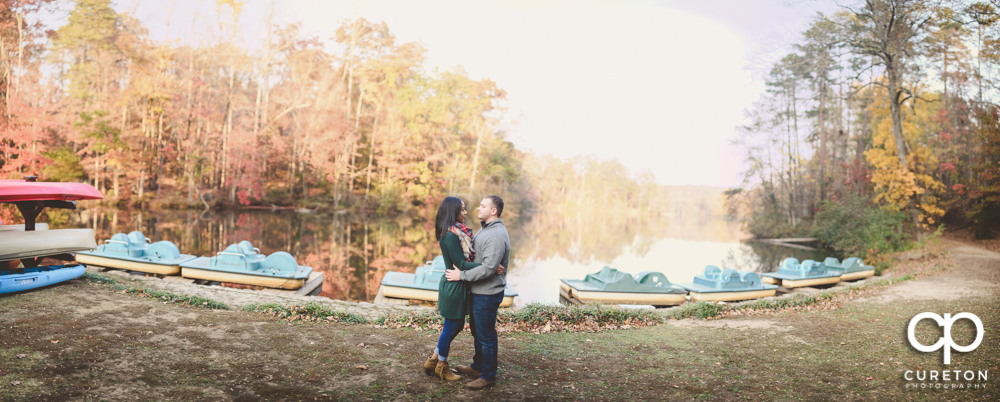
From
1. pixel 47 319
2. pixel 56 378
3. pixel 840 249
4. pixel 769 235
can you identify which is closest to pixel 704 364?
pixel 56 378

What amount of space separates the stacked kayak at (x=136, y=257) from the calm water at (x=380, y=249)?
3404 millimetres

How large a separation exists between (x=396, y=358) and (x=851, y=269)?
→ 53.4 ft

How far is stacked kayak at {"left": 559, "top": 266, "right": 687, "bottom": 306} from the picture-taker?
11.1 metres

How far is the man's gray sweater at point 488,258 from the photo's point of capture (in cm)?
383

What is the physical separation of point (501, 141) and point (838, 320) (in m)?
39.4

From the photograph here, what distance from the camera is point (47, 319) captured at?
5.14 m

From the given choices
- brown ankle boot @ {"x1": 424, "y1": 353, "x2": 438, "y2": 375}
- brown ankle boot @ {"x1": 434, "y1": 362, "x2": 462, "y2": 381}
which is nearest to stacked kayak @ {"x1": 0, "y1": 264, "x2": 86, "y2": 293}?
brown ankle boot @ {"x1": 424, "y1": 353, "x2": 438, "y2": 375}

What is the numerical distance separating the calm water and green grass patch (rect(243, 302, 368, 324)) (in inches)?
177

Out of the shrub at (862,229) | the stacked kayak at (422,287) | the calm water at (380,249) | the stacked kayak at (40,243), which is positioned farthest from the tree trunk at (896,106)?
the stacked kayak at (40,243)

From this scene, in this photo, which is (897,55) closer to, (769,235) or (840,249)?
(840,249)

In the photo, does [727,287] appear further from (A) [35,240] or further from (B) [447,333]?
(A) [35,240]

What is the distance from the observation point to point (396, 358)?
4.82 meters

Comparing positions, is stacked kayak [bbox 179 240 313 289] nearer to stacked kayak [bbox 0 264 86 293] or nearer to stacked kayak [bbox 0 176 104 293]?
stacked kayak [bbox 0 176 104 293]

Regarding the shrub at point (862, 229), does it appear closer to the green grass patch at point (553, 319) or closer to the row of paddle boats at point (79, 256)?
the green grass patch at point (553, 319)
